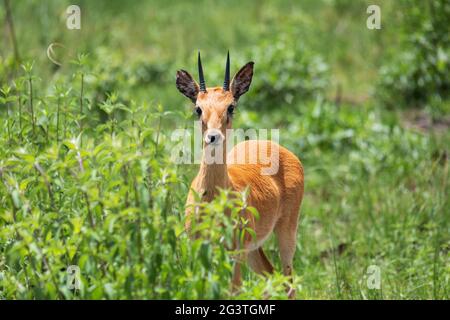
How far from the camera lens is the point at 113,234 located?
4.27 metres

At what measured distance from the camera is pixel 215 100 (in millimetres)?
5410

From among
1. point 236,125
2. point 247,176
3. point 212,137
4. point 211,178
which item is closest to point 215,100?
point 212,137

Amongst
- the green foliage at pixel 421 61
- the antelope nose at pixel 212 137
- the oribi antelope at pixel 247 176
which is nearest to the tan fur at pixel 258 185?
the oribi antelope at pixel 247 176

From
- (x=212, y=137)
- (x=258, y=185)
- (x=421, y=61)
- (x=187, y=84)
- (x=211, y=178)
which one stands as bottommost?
(x=258, y=185)

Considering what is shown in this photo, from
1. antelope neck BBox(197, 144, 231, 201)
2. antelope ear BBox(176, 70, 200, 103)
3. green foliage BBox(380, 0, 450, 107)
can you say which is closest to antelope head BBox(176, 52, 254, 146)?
antelope ear BBox(176, 70, 200, 103)

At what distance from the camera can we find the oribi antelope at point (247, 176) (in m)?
5.37

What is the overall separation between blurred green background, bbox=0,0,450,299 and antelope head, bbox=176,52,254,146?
17 cm

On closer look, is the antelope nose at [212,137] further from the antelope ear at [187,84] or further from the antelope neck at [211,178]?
the antelope ear at [187,84]

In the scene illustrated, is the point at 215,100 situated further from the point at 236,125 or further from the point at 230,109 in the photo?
the point at 236,125

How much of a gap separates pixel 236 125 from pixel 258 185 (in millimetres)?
3558

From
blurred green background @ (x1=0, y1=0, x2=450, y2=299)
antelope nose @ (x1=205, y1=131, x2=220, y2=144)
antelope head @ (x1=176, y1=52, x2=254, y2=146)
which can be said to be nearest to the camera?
blurred green background @ (x1=0, y1=0, x2=450, y2=299)

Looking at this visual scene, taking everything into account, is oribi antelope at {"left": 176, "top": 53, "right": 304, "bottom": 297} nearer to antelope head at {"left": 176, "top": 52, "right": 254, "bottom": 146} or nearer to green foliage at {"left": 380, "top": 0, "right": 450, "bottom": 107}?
antelope head at {"left": 176, "top": 52, "right": 254, "bottom": 146}

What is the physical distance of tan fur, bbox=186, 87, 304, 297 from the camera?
5.40 meters

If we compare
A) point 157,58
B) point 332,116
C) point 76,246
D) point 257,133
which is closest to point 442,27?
point 332,116
